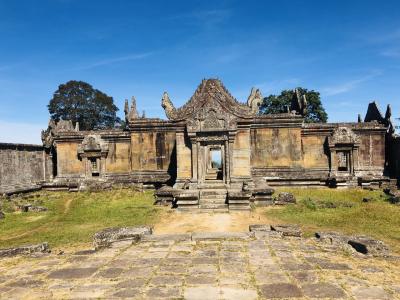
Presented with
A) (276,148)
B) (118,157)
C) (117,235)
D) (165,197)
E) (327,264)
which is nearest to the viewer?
(327,264)

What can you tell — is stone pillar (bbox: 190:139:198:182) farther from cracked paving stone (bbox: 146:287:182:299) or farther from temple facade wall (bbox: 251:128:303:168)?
cracked paving stone (bbox: 146:287:182:299)

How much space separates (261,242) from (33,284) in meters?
5.14

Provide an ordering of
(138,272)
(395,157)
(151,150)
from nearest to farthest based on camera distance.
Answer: (138,272), (395,157), (151,150)

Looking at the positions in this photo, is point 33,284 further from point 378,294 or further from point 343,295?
point 378,294

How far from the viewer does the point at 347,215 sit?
13922 mm

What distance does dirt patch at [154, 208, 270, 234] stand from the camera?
12.2 meters

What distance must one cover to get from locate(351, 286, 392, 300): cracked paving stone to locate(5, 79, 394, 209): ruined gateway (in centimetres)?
1138

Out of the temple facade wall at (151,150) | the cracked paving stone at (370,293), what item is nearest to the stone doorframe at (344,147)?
the temple facade wall at (151,150)

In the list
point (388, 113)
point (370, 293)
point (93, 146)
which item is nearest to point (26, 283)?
point (370, 293)

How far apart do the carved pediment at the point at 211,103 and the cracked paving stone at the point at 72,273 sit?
12.1 meters

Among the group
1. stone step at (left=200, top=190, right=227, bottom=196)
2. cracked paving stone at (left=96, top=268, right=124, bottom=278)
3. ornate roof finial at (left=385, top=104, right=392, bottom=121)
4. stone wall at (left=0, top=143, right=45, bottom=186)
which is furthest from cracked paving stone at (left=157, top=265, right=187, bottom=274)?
ornate roof finial at (left=385, top=104, right=392, bottom=121)

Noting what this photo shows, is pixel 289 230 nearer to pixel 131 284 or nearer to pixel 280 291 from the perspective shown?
pixel 280 291

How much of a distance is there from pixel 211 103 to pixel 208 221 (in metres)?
7.00

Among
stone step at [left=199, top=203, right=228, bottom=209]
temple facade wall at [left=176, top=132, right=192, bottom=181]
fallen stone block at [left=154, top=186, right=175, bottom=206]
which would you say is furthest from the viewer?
temple facade wall at [left=176, top=132, right=192, bottom=181]
